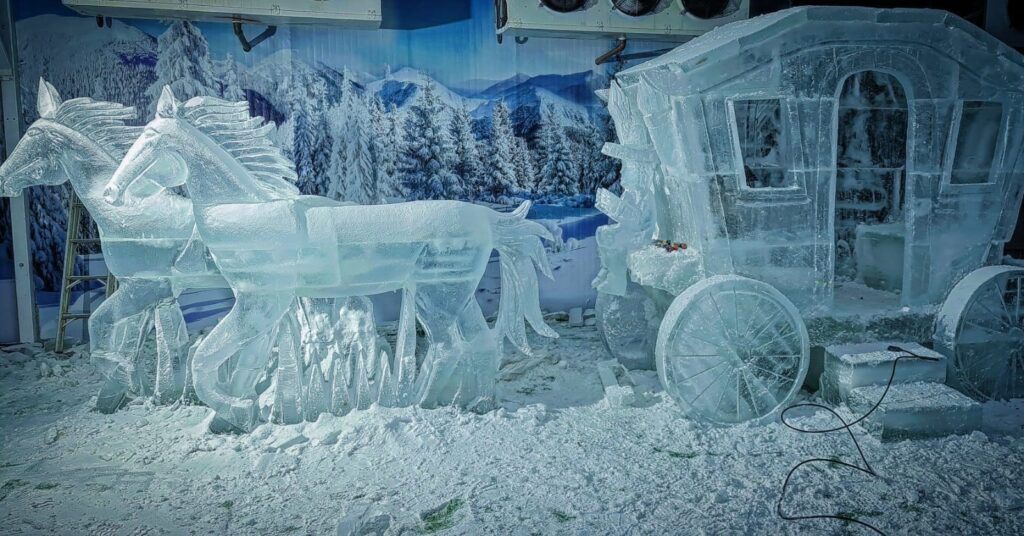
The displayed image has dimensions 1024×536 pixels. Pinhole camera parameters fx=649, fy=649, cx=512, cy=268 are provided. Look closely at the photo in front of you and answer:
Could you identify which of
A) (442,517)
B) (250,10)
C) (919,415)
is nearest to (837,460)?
(919,415)

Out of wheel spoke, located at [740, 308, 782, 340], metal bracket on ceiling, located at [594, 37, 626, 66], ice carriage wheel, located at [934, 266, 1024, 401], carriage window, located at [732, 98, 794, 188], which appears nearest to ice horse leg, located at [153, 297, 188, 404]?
wheel spoke, located at [740, 308, 782, 340]

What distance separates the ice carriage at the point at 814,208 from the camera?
3473mm

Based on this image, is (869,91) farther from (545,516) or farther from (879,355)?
(545,516)

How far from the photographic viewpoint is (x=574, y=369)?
4934 millimetres

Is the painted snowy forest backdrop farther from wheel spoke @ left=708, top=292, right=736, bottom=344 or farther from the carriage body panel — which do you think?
wheel spoke @ left=708, top=292, right=736, bottom=344

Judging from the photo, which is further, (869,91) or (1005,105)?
(869,91)

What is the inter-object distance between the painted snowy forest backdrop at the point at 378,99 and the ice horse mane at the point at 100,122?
184 centimetres

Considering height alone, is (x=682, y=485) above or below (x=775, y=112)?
below

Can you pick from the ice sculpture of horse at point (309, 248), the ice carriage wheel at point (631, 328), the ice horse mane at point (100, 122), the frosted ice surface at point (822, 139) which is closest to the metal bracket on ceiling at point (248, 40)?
the ice horse mane at point (100, 122)

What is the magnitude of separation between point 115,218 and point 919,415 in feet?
14.9

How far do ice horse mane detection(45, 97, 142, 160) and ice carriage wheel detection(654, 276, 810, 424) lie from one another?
3.38 metres

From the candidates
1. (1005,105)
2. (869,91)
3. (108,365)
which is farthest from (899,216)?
(108,365)

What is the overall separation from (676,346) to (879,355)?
1136mm

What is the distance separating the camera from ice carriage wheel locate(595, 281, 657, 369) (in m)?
4.61
